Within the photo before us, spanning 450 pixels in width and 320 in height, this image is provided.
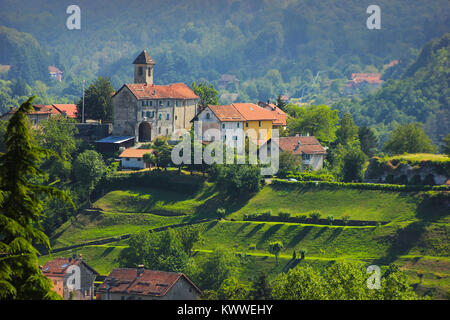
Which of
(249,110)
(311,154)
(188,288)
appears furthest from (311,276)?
(249,110)

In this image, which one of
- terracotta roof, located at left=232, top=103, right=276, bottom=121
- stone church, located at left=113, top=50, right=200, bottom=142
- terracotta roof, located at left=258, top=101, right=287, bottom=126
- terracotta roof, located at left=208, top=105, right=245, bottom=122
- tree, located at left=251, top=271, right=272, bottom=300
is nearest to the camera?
tree, located at left=251, top=271, right=272, bottom=300

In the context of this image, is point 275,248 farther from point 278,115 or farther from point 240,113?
point 278,115

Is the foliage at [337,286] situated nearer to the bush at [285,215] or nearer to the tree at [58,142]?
the bush at [285,215]

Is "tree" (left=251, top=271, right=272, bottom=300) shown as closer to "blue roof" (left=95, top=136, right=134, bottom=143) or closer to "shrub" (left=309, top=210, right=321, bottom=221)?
"shrub" (left=309, top=210, right=321, bottom=221)

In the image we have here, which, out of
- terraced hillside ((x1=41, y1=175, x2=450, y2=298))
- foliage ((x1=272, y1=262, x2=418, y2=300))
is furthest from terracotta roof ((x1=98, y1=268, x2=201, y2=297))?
foliage ((x1=272, y1=262, x2=418, y2=300))

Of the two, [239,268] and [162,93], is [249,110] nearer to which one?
[162,93]

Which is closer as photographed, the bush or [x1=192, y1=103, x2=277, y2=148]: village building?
the bush

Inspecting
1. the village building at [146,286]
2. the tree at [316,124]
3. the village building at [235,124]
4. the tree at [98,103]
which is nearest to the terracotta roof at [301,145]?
the village building at [235,124]
